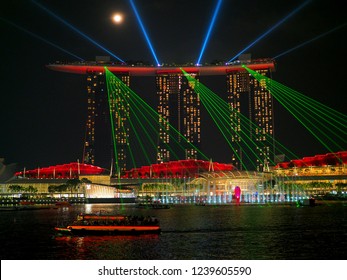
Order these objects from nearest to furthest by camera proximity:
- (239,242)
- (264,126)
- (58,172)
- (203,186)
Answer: (239,242)
(203,186)
(58,172)
(264,126)

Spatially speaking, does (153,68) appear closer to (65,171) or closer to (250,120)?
(250,120)

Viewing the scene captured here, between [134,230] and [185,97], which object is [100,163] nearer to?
[185,97]

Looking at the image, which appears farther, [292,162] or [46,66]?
[46,66]

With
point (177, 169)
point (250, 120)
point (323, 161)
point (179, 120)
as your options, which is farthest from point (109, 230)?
point (179, 120)

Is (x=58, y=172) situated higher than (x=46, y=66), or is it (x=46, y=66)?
(x=46, y=66)

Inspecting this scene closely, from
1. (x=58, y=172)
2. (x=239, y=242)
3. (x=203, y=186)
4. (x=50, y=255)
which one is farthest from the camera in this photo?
(x=58, y=172)

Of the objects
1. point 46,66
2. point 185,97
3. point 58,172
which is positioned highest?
point 46,66
